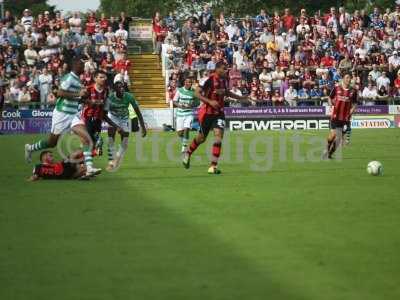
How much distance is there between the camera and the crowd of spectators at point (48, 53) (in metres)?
38.9

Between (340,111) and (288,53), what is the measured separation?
20355 mm

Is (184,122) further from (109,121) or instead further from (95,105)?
(95,105)

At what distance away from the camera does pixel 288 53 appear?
43.7m

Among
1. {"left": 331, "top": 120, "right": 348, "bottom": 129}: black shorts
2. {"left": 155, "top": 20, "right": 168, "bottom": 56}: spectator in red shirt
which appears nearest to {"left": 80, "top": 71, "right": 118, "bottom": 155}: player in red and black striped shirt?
{"left": 331, "top": 120, "right": 348, "bottom": 129}: black shorts

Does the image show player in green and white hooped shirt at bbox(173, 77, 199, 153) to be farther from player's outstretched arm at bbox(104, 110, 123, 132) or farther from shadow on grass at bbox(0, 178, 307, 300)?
shadow on grass at bbox(0, 178, 307, 300)

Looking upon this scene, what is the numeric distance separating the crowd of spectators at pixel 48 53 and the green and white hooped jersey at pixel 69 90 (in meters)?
18.4

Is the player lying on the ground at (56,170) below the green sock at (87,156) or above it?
below

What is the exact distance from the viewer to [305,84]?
4234 centimetres

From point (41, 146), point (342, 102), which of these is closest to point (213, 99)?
point (41, 146)

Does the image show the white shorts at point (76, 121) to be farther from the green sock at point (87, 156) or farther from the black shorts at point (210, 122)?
the black shorts at point (210, 122)

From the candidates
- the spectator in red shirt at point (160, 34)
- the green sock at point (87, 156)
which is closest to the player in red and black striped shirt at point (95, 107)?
the green sock at point (87, 156)

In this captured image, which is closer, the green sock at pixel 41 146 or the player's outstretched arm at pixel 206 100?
the green sock at pixel 41 146

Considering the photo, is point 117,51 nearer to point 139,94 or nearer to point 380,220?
point 139,94

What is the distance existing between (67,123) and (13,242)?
25.1 ft
